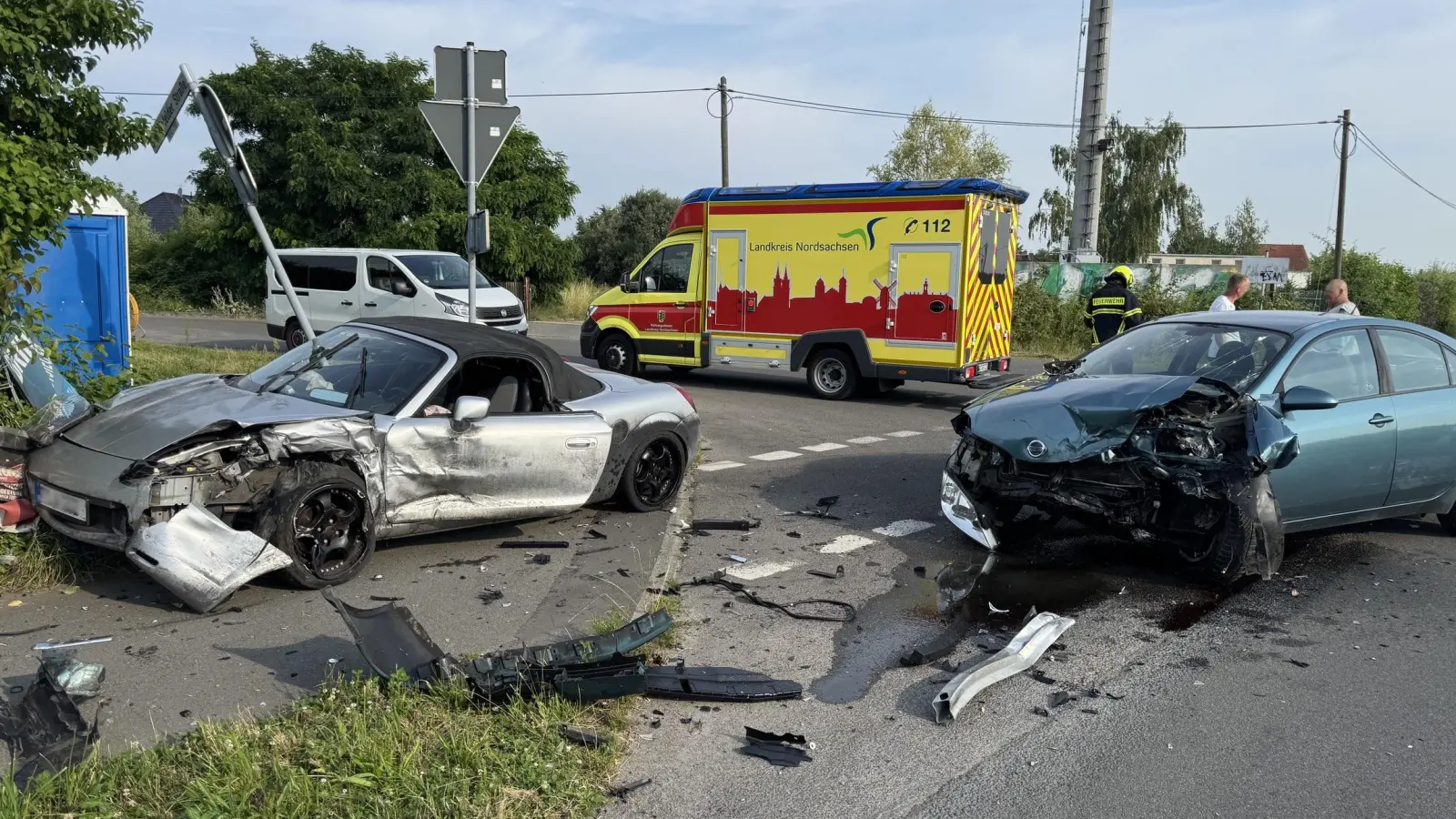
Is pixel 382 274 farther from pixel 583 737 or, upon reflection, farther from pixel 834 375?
pixel 583 737

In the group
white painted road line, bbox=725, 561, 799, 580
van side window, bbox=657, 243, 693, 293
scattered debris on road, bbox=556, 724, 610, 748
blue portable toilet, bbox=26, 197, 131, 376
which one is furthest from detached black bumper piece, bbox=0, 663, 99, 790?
van side window, bbox=657, 243, 693, 293

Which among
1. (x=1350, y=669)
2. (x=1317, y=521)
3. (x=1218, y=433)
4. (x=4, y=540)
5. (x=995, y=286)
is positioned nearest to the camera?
(x=1350, y=669)

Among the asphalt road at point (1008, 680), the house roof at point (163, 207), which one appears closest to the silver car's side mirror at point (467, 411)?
the asphalt road at point (1008, 680)

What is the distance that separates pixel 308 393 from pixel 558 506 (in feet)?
5.36

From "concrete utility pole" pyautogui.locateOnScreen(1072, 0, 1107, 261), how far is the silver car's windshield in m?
18.7

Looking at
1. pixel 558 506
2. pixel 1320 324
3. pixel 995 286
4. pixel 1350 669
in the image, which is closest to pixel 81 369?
pixel 558 506

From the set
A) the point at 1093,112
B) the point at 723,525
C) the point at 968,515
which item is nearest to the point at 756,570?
the point at 723,525

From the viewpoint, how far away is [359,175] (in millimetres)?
31922

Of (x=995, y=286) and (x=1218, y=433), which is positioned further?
(x=995, y=286)

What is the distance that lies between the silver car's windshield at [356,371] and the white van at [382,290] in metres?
10.6

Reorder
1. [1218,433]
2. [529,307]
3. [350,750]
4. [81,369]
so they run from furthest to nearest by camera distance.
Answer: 1. [529,307]
2. [81,369]
3. [1218,433]
4. [350,750]

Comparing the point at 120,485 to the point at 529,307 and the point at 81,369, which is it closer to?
the point at 81,369

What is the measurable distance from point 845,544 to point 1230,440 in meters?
2.39

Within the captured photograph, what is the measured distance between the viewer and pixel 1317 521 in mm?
6246
